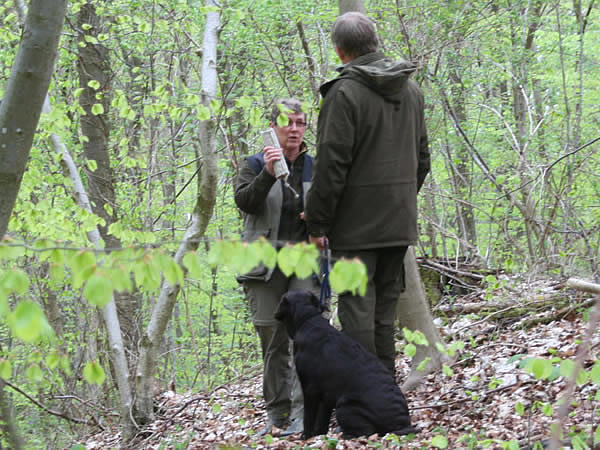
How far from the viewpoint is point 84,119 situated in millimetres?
8195

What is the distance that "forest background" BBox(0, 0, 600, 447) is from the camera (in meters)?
4.77

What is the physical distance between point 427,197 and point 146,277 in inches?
311

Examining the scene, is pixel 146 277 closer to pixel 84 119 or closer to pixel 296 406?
pixel 296 406

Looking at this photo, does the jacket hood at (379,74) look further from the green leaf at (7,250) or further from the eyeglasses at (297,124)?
the green leaf at (7,250)

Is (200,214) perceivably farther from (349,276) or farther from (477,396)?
(349,276)

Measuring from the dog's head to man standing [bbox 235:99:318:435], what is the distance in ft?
0.93

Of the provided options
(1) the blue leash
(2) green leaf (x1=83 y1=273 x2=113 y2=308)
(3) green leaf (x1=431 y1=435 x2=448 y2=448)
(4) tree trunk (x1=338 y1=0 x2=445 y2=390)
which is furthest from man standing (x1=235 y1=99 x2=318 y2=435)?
(2) green leaf (x1=83 y1=273 x2=113 y2=308)

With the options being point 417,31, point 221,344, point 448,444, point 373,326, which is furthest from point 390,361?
point 221,344

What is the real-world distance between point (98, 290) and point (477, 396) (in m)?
3.18

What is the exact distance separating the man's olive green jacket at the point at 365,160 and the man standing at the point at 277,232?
1.74 ft

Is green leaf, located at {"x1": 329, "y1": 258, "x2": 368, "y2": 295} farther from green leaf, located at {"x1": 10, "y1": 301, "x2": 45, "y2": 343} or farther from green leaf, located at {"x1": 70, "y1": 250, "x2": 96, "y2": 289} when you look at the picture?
green leaf, located at {"x1": 10, "y1": 301, "x2": 45, "y2": 343}

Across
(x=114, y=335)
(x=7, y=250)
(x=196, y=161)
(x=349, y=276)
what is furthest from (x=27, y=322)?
(x=196, y=161)

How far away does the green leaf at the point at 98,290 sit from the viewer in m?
1.90

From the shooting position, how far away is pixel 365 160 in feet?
12.4
